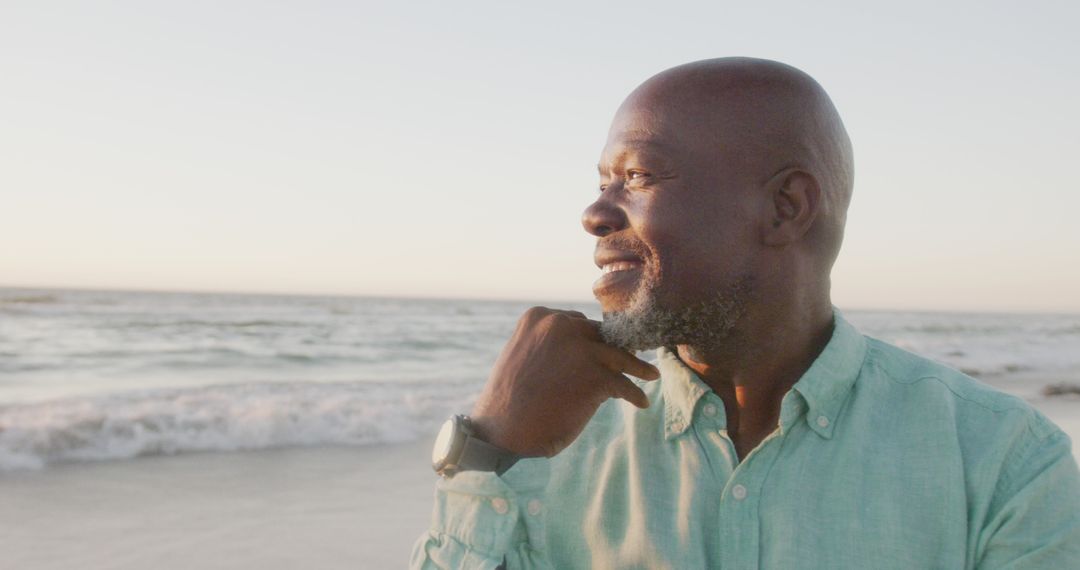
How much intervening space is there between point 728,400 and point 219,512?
349 cm

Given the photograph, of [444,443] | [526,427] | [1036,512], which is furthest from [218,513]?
[1036,512]

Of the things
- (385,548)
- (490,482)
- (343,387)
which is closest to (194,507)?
(385,548)

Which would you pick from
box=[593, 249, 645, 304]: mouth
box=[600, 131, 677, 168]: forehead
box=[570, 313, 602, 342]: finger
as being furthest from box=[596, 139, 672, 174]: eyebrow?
box=[570, 313, 602, 342]: finger

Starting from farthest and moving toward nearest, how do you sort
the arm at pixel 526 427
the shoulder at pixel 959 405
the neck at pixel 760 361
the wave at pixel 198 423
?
the wave at pixel 198 423, the neck at pixel 760 361, the arm at pixel 526 427, the shoulder at pixel 959 405

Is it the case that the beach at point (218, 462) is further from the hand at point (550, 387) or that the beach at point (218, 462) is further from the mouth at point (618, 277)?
the mouth at point (618, 277)

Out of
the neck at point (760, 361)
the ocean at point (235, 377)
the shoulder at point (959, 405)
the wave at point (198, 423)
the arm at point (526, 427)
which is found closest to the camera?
the shoulder at point (959, 405)

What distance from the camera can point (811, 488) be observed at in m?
1.74

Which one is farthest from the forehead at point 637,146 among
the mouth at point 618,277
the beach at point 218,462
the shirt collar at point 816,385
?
the beach at point 218,462

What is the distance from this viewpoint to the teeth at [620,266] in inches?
72.3

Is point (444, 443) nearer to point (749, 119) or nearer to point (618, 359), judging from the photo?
point (618, 359)

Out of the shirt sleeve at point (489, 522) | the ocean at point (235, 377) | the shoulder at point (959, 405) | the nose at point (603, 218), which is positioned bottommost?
the ocean at point (235, 377)

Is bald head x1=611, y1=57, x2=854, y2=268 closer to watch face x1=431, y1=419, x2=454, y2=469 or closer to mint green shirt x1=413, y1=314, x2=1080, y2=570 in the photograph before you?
mint green shirt x1=413, y1=314, x2=1080, y2=570

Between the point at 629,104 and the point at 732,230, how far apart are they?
35 cm

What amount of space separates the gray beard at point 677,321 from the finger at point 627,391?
0.07 m
